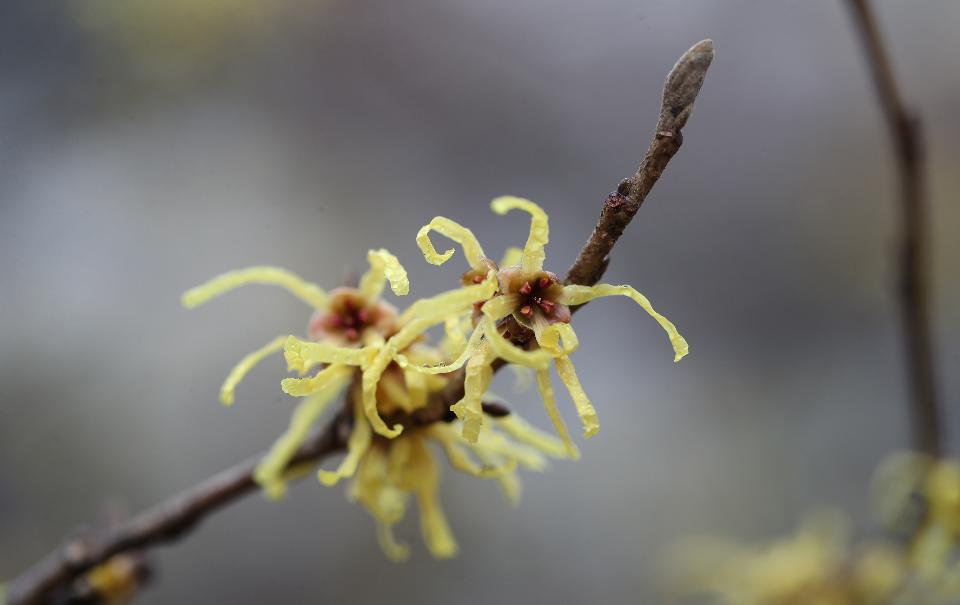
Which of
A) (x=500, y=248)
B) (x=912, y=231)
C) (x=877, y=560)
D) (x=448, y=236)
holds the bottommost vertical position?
(x=877, y=560)

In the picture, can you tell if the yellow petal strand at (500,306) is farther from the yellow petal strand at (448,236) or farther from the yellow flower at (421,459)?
the yellow flower at (421,459)

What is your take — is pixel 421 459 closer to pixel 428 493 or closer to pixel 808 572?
pixel 428 493

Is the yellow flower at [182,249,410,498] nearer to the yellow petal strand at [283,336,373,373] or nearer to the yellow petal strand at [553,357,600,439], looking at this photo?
the yellow petal strand at [283,336,373,373]

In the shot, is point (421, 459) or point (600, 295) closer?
point (600, 295)

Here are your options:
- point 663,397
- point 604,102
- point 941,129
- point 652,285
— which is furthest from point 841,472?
point 604,102

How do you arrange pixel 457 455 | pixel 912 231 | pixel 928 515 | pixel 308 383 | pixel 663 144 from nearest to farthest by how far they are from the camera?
pixel 663 144, pixel 308 383, pixel 457 455, pixel 912 231, pixel 928 515

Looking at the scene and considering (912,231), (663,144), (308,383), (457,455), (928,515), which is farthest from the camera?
(928,515)

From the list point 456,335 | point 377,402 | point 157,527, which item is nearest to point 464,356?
point 456,335

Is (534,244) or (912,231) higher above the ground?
(912,231)

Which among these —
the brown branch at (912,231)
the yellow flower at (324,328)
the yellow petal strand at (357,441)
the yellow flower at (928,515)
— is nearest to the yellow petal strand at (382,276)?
the yellow flower at (324,328)
